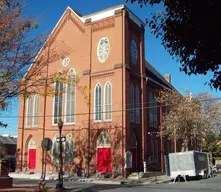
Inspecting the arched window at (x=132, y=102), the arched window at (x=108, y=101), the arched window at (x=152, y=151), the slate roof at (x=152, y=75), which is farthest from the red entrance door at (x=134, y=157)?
the slate roof at (x=152, y=75)

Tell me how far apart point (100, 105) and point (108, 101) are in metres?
1.03

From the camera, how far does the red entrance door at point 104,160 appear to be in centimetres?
3117

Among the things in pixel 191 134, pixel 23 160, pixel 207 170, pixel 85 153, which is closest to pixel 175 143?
pixel 191 134

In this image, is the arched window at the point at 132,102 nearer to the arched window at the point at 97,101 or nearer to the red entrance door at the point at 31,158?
the arched window at the point at 97,101

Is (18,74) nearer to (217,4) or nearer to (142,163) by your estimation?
(217,4)

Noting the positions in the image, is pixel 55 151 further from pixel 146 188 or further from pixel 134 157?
pixel 146 188

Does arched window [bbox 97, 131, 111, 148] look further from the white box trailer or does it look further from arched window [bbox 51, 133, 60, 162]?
the white box trailer

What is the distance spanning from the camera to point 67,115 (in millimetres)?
35062

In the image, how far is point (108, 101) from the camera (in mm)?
32250

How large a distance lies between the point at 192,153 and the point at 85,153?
10704mm

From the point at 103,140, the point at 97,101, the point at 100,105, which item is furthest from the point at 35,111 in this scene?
the point at 103,140

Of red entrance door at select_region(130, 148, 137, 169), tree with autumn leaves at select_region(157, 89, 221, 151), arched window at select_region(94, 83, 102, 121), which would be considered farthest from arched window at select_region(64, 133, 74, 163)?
tree with autumn leaves at select_region(157, 89, 221, 151)

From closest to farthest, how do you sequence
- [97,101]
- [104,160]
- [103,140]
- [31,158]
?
1. [104,160]
2. [103,140]
3. [97,101]
4. [31,158]

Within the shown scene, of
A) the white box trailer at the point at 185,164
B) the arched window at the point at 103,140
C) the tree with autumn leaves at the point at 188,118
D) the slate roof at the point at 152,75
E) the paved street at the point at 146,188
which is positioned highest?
the slate roof at the point at 152,75
